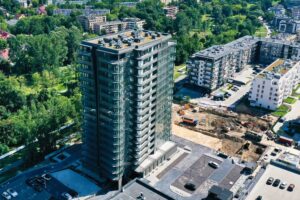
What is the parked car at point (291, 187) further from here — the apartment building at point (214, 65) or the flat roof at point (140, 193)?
the apartment building at point (214, 65)

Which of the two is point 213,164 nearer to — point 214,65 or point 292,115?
point 292,115

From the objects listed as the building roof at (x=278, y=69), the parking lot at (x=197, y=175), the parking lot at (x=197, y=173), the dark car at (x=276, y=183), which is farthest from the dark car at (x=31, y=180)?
the building roof at (x=278, y=69)

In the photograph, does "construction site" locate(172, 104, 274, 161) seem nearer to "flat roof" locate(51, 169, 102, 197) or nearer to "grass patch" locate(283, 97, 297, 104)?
"grass patch" locate(283, 97, 297, 104)

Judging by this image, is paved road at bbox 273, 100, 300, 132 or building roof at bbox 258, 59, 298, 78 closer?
paved road at bbox 273, 100, 300, 132

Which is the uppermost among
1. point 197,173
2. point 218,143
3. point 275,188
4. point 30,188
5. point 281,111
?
point 281,111

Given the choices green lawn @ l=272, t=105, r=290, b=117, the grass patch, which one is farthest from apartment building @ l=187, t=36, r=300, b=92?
green lawn @ l=272, t=105, r=290, b=117

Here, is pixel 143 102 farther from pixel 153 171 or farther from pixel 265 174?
pixel 265 174

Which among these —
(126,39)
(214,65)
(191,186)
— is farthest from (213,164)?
(214,65)
